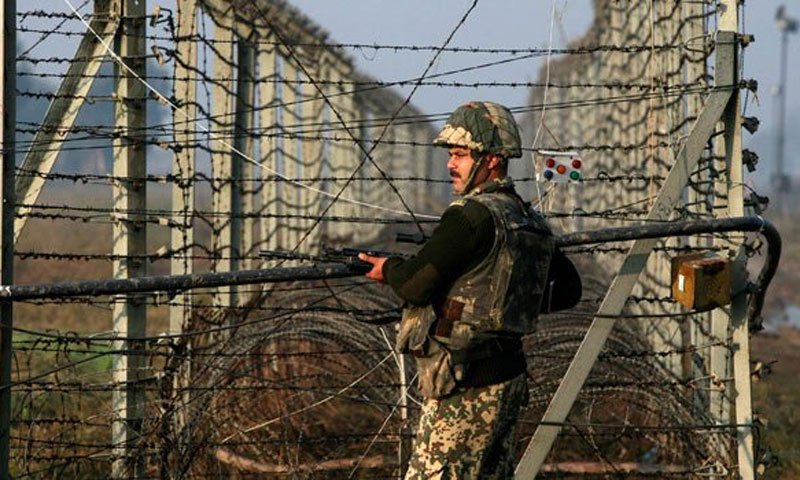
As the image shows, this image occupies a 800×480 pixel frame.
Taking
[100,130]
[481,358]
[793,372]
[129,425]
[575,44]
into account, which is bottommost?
[793,372]

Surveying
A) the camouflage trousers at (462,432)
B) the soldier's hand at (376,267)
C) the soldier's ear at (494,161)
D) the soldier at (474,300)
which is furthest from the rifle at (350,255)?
the camouflage trousers at (462,432)

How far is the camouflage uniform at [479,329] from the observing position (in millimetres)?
4422

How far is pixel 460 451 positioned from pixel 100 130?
328 cm

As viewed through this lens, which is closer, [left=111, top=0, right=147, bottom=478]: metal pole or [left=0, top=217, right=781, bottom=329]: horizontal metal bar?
[left=0, top=217, right=781, bottom=329]: horizontal metal bar

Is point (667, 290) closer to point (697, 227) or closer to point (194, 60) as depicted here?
point (194, 60)

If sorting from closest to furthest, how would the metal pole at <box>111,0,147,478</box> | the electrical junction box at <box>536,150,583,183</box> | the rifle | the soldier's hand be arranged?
1. the soldier's hand
2. the rifle
3. the electrical junction box at <box>536,150,583,183</box>
4. the metal pole at <box>111,0,147,478</box>

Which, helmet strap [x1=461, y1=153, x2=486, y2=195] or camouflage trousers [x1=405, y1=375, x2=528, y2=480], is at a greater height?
helmet strap [x1=461, y1=153, x2=486, y2=195]

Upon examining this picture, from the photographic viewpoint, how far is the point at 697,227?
5426mm

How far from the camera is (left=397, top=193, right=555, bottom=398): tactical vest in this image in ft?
14.5

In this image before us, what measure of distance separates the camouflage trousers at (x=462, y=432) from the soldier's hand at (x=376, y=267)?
42 cm

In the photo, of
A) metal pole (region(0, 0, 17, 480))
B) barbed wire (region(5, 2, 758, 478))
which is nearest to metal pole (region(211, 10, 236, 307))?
barbed wire (region(5, 2, 758, 478))

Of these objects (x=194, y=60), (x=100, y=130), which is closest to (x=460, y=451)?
(x=100, y=130)

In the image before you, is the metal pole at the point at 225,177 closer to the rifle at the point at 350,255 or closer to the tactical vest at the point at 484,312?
the rifle at the point at 350,255

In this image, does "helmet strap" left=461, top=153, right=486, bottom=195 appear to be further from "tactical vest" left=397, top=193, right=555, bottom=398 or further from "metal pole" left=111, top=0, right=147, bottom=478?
"metal pole" left=111, top=0, right=147, bottom=478
